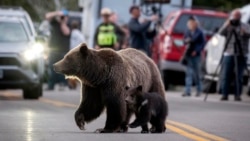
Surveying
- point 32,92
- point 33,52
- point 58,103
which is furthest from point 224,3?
point 58,103

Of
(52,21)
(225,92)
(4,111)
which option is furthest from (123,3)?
(4,111)

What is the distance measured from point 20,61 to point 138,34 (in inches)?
186

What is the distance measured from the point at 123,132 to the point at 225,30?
10775 mm

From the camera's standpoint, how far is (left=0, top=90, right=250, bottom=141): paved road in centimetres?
1223

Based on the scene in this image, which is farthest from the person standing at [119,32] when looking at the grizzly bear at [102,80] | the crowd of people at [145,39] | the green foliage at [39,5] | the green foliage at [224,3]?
the green foliage at [39,5]

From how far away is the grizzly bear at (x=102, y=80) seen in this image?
12344mm

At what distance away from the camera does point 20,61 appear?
21391mm

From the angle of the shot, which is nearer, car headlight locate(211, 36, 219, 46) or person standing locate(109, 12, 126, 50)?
person standing locate(109, 12, 126, 50)

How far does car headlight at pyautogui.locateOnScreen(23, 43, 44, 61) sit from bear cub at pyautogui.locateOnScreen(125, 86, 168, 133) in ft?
29.9

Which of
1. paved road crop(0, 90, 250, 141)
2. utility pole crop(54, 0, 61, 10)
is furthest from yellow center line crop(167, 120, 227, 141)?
utility pole crop(54, 0, 61, 10)

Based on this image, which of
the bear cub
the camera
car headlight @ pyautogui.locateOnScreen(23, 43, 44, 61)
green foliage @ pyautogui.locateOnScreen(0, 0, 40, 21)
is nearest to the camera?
Result: the bear cub

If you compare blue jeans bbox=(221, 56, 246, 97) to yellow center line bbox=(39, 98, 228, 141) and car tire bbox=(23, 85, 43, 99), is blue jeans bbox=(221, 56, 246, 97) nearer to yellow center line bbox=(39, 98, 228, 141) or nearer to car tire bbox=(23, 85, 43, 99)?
car tire bbox=(23, 85, 43, 99)

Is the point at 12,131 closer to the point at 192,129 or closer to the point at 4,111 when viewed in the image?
the point at 192,129

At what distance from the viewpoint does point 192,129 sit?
13.6 m
